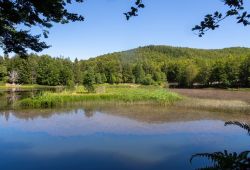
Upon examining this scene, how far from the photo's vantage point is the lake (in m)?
15.8

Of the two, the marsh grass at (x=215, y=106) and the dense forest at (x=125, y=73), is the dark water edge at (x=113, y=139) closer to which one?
the marsh grass at (x=215, y=106)

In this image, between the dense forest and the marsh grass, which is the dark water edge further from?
the dense forest

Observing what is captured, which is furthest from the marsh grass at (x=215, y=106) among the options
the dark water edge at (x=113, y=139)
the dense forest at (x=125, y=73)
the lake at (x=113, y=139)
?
the dense forest at (x=125, y=73)

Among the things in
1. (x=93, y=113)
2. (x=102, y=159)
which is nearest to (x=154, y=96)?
(x=93, y=113)

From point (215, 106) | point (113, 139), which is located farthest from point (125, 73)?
point (113, 139)

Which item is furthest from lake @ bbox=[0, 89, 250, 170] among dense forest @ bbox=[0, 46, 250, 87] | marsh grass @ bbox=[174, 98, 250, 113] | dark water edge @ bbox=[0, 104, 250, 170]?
dense forest @ bbox=[0, 46, 250, 87]

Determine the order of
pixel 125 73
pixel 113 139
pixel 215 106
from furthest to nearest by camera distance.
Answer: pixel 125 73 < pixel 215 106 < pixel 113 139

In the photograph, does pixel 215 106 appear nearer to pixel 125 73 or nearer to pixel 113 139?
pixel 113 139

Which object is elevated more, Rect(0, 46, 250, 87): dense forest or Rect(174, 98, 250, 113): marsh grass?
Rect(0, 46, 250, 87): dense forest

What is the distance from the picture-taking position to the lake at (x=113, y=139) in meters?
15.8

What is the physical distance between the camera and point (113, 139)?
2095 centimetres

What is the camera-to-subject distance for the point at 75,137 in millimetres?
21719

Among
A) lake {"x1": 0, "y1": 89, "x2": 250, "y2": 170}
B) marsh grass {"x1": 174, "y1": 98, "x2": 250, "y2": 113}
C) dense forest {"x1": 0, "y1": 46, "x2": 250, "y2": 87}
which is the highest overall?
dense forest {"x1": 0, "y1": 46, "x2": 250, "y2": 87}

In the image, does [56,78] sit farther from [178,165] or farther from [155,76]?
[178,165]
